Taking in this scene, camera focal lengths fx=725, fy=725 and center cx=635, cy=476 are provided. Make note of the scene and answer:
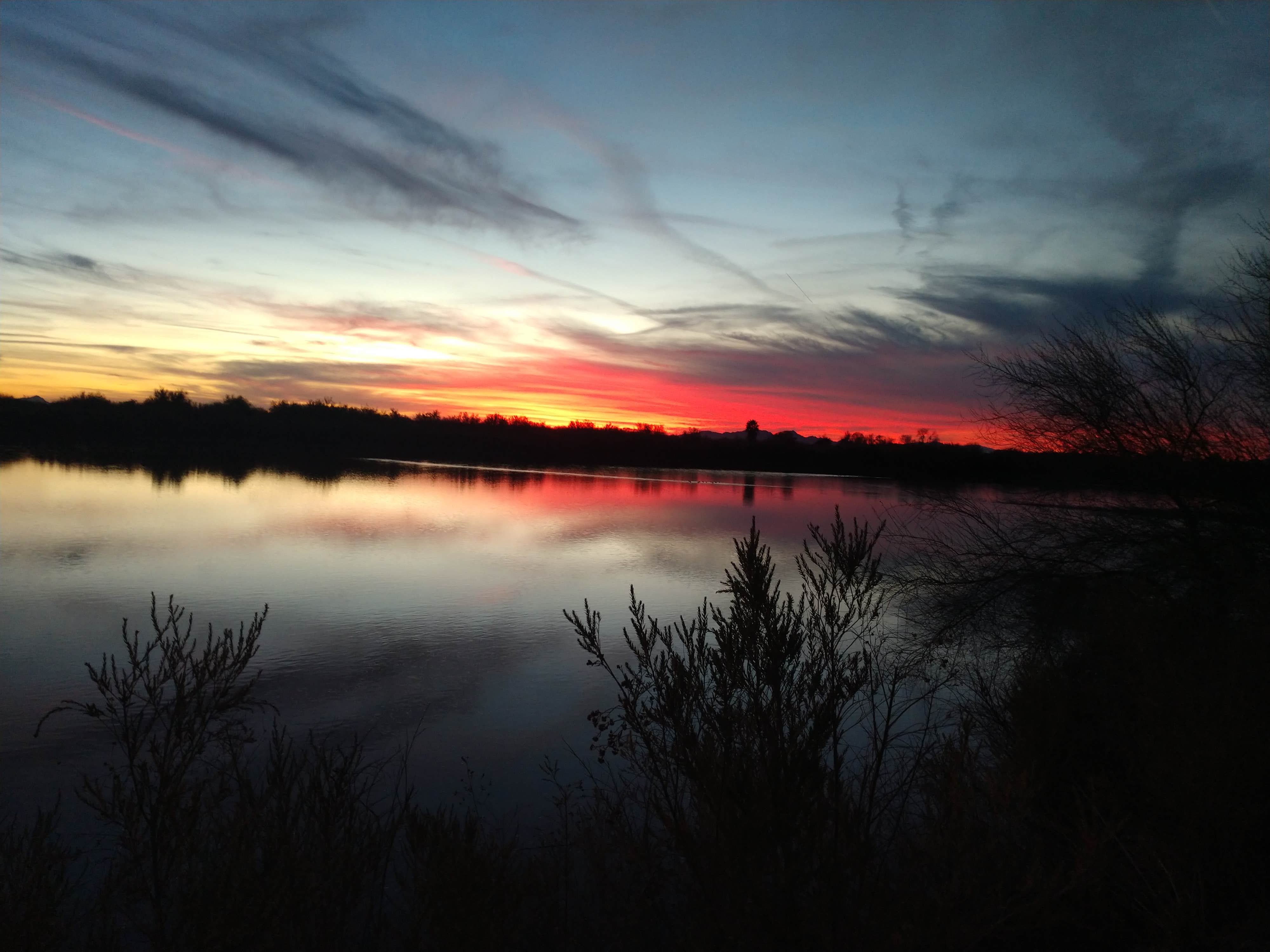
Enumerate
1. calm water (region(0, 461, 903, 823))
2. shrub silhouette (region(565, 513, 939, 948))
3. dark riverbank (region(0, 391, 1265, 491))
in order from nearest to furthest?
shrub silhouette (region(565, 513, 939, 948)) → calm water (region(0, 461, 903, 823)) → dark riverbank (region(0, 391, 1265, 491))

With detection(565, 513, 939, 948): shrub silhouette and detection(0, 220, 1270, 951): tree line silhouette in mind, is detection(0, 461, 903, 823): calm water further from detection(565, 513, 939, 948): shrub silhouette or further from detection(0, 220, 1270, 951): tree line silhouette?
detection(565, 513, 939, 948): shrub silhouette

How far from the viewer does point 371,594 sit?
1280 cm

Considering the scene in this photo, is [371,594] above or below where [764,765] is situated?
below

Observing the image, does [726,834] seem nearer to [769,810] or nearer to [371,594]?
[769,810]

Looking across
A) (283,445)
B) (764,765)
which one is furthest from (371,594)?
(283,445)

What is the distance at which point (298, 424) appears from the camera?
7725 centimetres

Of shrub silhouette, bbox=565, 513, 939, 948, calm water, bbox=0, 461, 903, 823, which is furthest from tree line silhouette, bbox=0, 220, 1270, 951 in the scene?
calm water, bbox=0, 461, 903, 823

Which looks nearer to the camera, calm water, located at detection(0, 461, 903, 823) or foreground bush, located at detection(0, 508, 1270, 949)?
foreground bush, located at detection(0, 508, 1270, 949)

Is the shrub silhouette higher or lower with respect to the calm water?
higher

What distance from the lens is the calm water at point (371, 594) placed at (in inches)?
284

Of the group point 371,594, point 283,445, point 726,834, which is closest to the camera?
point 726,834

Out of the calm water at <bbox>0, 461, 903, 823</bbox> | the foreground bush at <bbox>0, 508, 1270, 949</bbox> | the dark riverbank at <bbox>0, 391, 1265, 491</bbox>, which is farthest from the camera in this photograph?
the dark riverbank at <bbox>0, 391, 1265, 491</bbox>

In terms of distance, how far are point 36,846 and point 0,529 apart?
17.1 m

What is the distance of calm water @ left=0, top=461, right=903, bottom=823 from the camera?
23.6 feet
